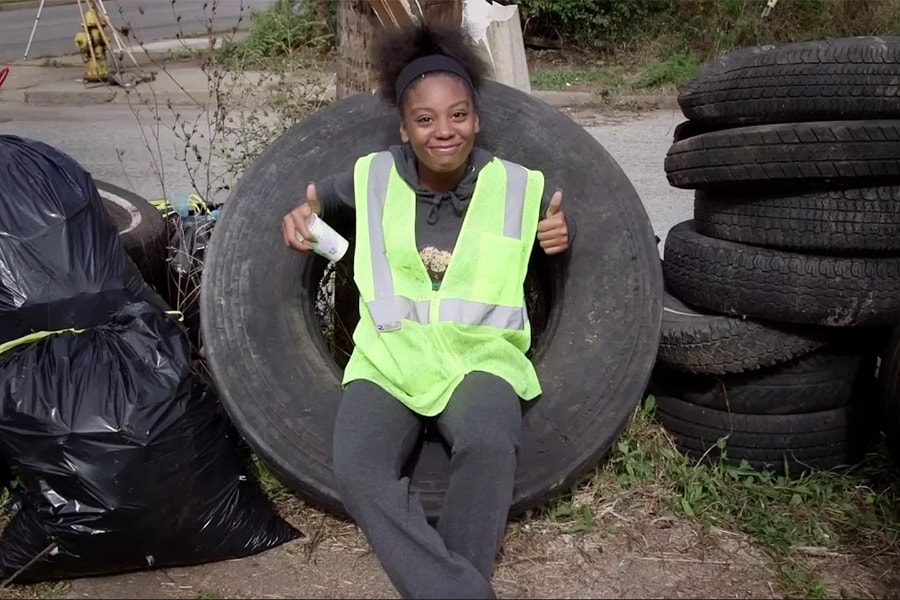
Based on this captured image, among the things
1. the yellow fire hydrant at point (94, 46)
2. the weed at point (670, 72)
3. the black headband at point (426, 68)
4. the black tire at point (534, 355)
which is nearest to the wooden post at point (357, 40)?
the black tire at point (534, 355)

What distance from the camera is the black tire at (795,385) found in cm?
292

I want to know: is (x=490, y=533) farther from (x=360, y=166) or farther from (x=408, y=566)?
(x=360, y=166)

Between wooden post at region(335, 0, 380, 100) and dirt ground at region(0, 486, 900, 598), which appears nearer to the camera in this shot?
dirt ground at region(0, 486, 900, 598)

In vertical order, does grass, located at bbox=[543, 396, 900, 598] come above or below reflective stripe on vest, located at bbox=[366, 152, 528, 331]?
below

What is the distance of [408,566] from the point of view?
2.14m

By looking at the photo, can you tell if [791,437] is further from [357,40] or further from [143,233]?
[143,233]

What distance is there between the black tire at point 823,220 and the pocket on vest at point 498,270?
0.87 m

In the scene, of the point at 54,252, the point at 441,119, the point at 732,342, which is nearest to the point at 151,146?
the point at 54,252

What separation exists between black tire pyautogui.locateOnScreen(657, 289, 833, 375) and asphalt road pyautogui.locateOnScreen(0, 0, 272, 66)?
11425 millimetres

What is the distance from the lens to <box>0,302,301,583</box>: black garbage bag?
236cm

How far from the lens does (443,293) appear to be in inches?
98.5

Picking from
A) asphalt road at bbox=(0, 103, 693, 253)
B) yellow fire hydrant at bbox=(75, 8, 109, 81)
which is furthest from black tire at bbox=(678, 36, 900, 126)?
yellow fire hydrant at bbox=(75, 8, 109, 81)

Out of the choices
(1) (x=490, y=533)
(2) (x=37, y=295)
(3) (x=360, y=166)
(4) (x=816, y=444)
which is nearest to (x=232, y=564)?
(1) (x=490, y=533)

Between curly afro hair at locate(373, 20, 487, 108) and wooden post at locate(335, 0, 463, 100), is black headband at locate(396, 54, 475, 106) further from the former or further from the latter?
wooden post at locate(335, 0, 463, 100)
